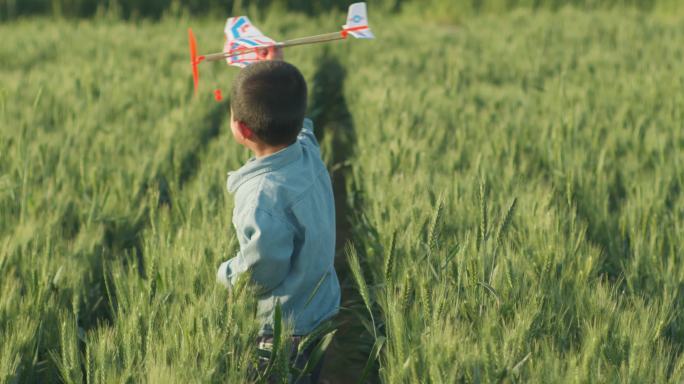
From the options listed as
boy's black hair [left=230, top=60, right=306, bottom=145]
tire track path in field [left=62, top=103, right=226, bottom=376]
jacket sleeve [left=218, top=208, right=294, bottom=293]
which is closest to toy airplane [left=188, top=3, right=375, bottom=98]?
boy's black hair [left=230, top=60, right=306, bottom=145]

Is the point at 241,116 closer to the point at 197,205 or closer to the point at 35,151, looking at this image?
the point at 197,205

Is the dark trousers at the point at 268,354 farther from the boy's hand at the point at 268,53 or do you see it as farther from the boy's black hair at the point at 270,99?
the boy's hand at the point at 268,53

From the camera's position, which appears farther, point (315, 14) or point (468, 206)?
point (315, 14)

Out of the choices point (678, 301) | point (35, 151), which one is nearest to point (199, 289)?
point (678, 301)

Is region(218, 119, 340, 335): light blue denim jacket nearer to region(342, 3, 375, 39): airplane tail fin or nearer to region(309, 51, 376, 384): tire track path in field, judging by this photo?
region(309, 51, 376, 384): tire track path in field

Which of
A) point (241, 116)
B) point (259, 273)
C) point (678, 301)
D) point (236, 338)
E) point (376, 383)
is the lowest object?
point (376, 383)

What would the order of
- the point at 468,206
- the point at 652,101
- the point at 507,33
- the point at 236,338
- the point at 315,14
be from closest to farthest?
1. the point at 236,338
2. the point at 468,206
3. the point at 652,101
4. the point at 507,33
5. the point at 315,14

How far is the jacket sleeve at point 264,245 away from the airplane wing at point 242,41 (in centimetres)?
50

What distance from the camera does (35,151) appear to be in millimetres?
2941

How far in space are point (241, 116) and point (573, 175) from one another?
166 centimetres

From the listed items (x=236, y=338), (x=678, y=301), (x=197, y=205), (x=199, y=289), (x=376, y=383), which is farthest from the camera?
(x=197, y=205)

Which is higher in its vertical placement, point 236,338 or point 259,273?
point 259,273

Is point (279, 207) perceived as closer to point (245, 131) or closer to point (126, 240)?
point (245, 131)

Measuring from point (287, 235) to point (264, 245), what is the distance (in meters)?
0.07
